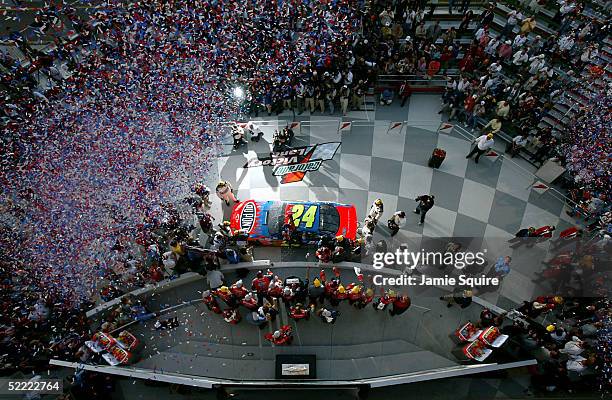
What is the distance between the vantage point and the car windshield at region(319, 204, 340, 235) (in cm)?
1202

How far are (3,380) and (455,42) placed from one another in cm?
1868

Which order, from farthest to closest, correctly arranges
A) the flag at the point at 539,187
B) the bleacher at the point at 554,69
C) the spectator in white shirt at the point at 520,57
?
the spectator in white shirt at the point at 520,57
the bleacher at the point at 554,69
the flag at the point at 539,187

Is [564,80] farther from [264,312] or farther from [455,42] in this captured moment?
[264,312]

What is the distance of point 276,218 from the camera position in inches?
480

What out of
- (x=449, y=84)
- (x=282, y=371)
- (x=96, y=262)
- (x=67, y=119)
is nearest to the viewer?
(x=282, y=371)

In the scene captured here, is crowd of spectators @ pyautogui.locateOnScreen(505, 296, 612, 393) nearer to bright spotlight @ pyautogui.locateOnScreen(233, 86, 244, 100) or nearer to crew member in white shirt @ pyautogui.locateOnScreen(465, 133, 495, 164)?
crew member in white shirt @ pyautogui.locateOnScreen(465, 133, 495, 164)

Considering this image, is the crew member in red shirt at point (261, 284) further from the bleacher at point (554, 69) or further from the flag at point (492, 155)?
the bleacher at point (554, 69)

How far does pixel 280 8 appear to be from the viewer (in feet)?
53.8

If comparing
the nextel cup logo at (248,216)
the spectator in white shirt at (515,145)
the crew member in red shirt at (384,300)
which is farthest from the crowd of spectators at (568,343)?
the nextel cup logo at (248,216)

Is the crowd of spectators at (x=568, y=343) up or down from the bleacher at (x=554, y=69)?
down

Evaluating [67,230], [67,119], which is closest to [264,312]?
[67,230]

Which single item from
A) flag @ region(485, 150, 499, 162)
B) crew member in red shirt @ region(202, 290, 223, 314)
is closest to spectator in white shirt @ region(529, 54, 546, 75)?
flag @ region(485, 150, 499, 162)

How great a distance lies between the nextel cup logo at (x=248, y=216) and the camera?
40.1ft

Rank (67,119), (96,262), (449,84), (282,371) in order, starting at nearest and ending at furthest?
1. (282,371)
2. (96,262)
3. (67,119)
4. (449,84)
